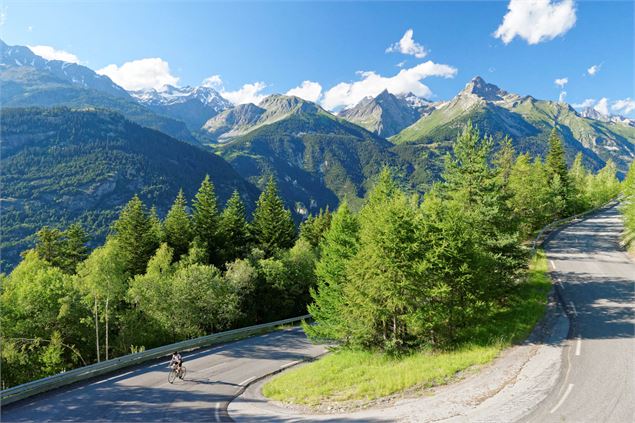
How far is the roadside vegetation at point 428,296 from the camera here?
19.6 meters

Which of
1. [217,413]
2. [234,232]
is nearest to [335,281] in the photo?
[217,413]

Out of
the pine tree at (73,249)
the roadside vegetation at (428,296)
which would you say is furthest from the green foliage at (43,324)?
the roadside vegetation at (428,296)

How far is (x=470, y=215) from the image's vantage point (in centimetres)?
2506

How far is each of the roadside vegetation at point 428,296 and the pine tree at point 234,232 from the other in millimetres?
25951

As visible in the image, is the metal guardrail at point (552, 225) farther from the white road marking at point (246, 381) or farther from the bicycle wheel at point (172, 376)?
the bicycle wheel at point (172, 376)

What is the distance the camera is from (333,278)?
1110 inches

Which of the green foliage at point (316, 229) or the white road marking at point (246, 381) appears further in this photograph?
the green foliage at point (316, 229)

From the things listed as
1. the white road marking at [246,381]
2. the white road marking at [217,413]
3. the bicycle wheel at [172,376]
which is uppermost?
the bicycle wheel at [172,376]

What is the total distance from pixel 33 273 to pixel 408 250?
41.7m

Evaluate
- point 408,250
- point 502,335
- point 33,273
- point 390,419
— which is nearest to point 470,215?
point 408,250

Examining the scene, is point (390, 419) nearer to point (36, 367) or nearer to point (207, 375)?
point (207, 375)

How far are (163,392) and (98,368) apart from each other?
19.8 ft

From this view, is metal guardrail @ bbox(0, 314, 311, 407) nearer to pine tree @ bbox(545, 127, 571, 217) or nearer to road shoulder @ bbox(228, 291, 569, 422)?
road shoulder @ bbox(228, 291, 569, 422)

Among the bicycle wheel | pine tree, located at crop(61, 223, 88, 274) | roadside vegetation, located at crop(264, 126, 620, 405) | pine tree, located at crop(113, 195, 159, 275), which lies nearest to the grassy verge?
roadside vegetation, located at crop(264, 126, 620, 405)
